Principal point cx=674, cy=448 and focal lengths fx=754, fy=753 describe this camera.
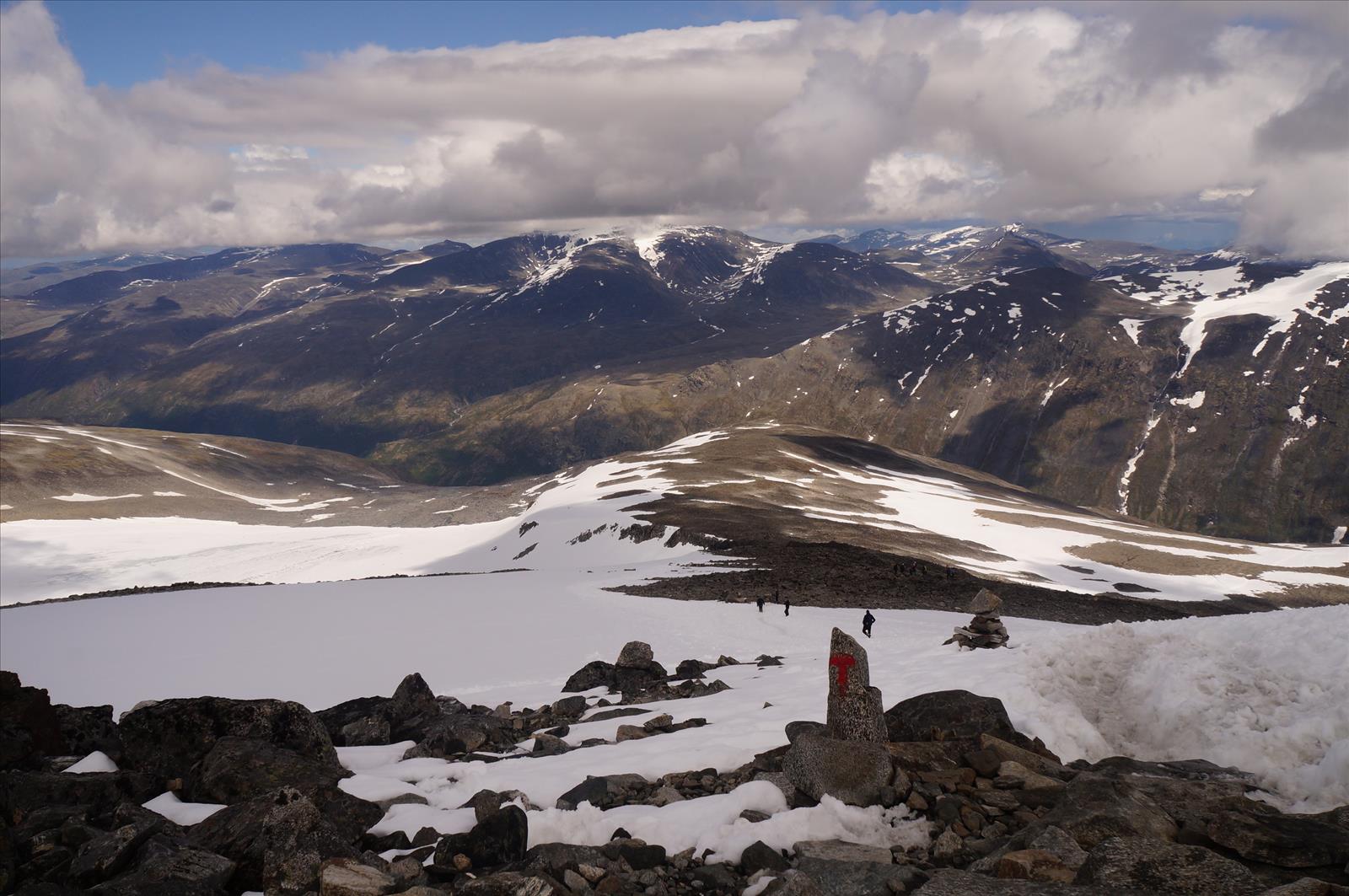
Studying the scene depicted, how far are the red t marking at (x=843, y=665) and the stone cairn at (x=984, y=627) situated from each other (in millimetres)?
12170

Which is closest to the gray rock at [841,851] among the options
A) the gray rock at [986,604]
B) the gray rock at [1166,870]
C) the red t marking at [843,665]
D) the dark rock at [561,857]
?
the gray rock at [1166,870]

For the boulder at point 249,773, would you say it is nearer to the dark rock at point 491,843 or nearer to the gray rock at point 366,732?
the dark rock at point 491,843

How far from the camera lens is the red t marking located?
1245 cm

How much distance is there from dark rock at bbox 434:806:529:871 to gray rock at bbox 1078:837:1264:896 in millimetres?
6639

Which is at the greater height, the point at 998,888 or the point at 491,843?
the point at 998,888

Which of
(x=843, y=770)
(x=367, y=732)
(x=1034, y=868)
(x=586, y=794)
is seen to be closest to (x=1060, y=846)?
(x=1034, y=868)

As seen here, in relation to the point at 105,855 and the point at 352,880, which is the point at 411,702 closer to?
the point at 105,855

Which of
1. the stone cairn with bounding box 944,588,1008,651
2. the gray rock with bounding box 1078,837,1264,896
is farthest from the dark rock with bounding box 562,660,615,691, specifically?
the gray rock with bounding box 1078,837,1264,896

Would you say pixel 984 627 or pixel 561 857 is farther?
pixel 984 627

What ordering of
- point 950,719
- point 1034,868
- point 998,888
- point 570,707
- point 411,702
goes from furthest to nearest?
point 570,707 → point 411,702 → point 950,719 → point 1034,868 → point 998,888

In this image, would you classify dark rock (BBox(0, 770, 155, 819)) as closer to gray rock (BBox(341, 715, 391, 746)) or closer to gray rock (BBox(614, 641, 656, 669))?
gray rock (BBox(341, 715, 391, 746))

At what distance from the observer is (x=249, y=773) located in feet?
40.7

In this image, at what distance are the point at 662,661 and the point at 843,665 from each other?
17193 mm

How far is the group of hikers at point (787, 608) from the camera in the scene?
3025 cm
